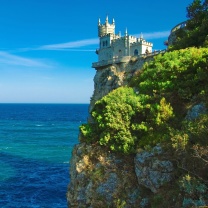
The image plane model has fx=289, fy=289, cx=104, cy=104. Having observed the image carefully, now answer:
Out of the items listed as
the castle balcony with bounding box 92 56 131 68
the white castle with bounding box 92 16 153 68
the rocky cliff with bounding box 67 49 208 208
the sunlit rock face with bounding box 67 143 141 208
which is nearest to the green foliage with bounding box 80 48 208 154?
the rocky cliff with bounding box 67 49 208 208

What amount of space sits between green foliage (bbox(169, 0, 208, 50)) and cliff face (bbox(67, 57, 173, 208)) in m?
14.4

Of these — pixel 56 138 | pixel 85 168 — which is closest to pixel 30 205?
pixel 85 168

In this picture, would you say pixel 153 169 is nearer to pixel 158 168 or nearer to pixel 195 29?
pixel 158 168

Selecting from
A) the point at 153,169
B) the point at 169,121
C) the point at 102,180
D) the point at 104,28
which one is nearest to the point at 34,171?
the point at 104,28

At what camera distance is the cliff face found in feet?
58.3

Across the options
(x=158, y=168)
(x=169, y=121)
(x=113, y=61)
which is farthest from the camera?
A: (x=113, y=61)

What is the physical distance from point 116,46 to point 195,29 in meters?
25.1

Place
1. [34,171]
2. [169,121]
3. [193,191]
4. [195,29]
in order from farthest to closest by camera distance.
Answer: [34,171]
[195,29]
[169,121]
[193,191]

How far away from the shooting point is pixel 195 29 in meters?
31.3

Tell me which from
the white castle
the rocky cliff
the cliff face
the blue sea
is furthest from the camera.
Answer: the white castle

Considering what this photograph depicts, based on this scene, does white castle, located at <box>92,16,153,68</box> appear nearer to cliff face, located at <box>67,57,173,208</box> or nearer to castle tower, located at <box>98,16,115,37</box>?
castle tower, located at <box>98,16,115,37</box>

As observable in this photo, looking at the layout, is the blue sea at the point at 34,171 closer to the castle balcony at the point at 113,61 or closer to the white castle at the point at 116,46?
the castle balcony at the point at 113,61

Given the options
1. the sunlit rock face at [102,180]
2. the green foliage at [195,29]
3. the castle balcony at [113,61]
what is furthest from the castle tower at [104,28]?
the sunlit rock face at [102,180]

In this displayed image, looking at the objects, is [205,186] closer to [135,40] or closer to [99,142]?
[99,142]
